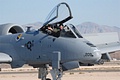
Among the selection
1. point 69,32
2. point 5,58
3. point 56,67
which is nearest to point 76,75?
point 5,58

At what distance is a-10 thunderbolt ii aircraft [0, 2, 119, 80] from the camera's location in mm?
19234

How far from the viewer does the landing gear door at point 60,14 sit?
811 inches

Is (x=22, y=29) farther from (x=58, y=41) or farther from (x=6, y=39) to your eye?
(x=58, y=41)

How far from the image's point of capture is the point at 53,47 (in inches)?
795

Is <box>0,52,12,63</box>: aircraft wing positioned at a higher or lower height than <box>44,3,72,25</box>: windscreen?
lower

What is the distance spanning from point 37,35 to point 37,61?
1386 mm

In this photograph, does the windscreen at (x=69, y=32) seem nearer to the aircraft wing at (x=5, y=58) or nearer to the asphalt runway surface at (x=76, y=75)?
the aircraft wing at (x=5, y=58)

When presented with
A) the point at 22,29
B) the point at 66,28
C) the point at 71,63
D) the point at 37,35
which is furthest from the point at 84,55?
the point at 22,29

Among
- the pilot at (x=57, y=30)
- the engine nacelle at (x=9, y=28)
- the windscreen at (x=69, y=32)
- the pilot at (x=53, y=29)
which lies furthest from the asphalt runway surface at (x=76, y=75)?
the pilot at (x=57, y=30)

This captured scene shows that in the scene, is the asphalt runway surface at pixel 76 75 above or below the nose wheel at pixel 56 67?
below

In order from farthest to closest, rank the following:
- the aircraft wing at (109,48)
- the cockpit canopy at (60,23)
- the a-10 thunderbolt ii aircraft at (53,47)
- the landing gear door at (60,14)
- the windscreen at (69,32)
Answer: the aircraft wing at (109,48) → the landing gear door at (60,14) → the cockpit canopy at (60,23) → the windscreen at (69,32) → the a-10 thunderbolt ii aircraft at (53,47)

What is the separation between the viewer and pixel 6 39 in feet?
76.7

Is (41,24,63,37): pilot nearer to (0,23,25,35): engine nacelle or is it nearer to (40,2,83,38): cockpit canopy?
(40,2,83,38): cockpit canopy

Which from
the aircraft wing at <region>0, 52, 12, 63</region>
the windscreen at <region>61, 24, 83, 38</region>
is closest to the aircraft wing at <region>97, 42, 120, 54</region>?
the windscreen at <region>61, 24, 83, 38</region>
